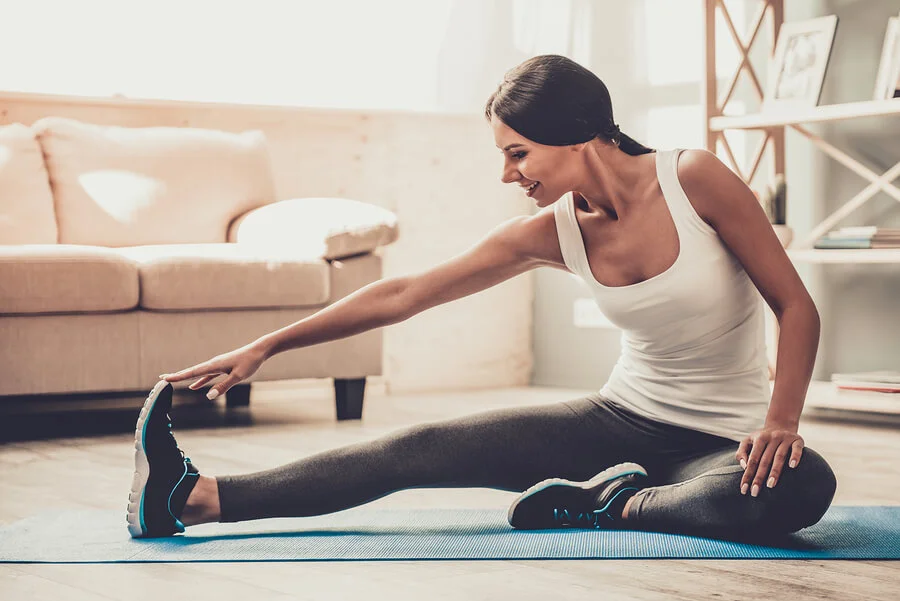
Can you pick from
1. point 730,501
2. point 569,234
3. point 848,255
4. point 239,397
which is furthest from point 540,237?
point 239,397

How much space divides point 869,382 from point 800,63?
902mm

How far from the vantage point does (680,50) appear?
12.1 ft

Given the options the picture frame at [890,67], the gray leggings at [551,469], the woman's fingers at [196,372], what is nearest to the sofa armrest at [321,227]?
the picture frame at [890,67]

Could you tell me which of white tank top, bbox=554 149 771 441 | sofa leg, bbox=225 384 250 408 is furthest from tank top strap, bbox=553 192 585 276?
sofa leg, bbox=225 384 250 408

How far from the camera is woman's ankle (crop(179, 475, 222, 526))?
160 cm

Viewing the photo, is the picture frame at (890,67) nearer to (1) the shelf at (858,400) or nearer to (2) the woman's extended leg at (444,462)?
(1) the shelf at (858,400)

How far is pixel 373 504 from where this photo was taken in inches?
77.3

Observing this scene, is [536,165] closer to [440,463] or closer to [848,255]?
[440,463]

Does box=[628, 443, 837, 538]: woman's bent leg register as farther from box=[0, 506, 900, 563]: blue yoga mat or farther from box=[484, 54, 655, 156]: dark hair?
box=[484, 54, 655, 156]: dark hair

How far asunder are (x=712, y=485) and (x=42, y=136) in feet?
8.17

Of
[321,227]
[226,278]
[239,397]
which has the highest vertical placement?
[321,227]

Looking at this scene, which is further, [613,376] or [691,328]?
[613,376]

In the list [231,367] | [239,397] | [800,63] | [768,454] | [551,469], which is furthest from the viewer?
[239,397]

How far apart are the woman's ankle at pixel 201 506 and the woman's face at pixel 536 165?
1.99 feet
